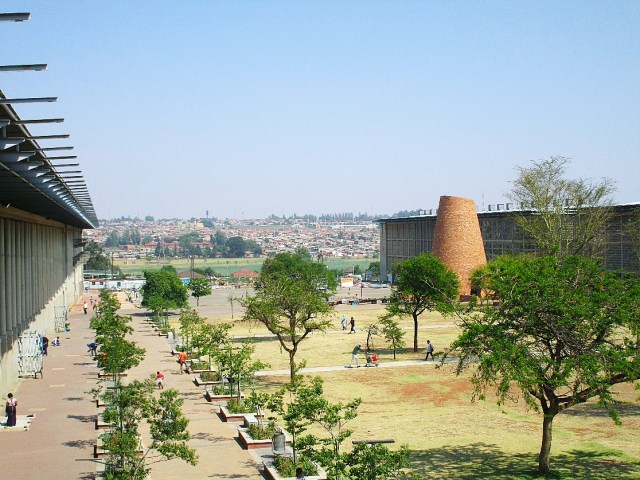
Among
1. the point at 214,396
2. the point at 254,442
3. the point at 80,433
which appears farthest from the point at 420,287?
the point at 80,433

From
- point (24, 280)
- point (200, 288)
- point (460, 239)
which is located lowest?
point (200, 288)

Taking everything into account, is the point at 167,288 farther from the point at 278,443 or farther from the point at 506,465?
the point at 506,465

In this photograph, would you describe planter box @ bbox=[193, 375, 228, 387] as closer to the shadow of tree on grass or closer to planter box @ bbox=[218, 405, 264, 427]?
planter box @ bbox=[218, 405, 264, 427]

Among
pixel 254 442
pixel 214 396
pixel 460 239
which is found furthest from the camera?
pixel 460 239

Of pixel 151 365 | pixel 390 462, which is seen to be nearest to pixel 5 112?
pixel 390 462

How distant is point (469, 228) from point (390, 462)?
5686 cm

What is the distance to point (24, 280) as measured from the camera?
3522 cm

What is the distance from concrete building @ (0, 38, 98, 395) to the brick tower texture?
104 ft

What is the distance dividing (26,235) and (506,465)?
26439mm

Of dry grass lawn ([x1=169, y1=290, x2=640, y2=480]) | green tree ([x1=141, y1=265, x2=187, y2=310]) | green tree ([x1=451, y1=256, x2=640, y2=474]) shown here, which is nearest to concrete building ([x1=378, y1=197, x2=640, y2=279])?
dry grass lawn ([x1=169, y1=290, x2=640, y2=480])

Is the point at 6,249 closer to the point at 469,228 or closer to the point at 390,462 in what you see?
the point at 390,462

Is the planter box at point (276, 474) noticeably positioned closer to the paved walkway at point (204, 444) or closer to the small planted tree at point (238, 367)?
the paved walkway at point (204, 444)

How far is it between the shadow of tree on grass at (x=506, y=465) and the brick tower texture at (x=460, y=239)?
48122 millimetres

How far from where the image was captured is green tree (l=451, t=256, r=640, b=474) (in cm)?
1645
